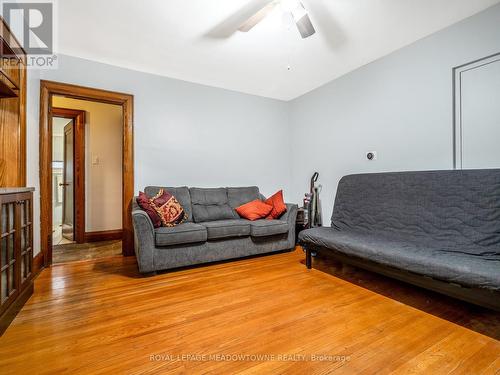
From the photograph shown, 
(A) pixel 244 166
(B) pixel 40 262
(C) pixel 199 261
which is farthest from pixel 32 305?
(A) pixel 244 166

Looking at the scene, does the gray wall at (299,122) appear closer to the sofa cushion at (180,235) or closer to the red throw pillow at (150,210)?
the red throw pillow at (150,210)

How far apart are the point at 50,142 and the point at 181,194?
5.15 ft

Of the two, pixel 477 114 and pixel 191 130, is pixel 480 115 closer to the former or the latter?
pixel 477 114

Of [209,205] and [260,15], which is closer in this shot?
[260,15]

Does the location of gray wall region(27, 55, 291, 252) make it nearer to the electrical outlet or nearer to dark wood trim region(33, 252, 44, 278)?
dark wood trim region(33, 252, 44, 278)

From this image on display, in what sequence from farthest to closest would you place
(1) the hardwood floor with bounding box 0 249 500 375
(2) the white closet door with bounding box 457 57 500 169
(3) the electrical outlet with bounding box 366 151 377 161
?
1. (3) the electrical outlet with bounding box 366 151 377 161
2. (2) the white closet door with bounding box 457 57 500 169
3. (1) the hardwood floor with bounding box 0 249 500 375

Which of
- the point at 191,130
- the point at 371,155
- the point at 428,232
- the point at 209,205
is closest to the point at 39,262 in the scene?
the point at 209,205

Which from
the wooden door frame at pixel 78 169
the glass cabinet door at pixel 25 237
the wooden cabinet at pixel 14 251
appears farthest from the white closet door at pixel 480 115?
the wooden door frame at pixel 78 169

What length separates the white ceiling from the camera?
2.17 m

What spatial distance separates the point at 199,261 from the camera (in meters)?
2.79

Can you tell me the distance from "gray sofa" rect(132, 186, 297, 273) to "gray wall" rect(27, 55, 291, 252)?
0.33 m

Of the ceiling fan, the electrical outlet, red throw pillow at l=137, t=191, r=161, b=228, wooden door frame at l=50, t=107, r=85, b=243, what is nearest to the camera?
the ceiling fan

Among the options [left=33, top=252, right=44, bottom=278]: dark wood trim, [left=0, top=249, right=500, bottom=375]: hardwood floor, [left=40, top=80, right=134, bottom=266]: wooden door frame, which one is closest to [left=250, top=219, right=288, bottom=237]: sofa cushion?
[left=0, top=249, right=500, bottom=375]: hardwood floor

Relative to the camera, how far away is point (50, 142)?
2.87 meters
